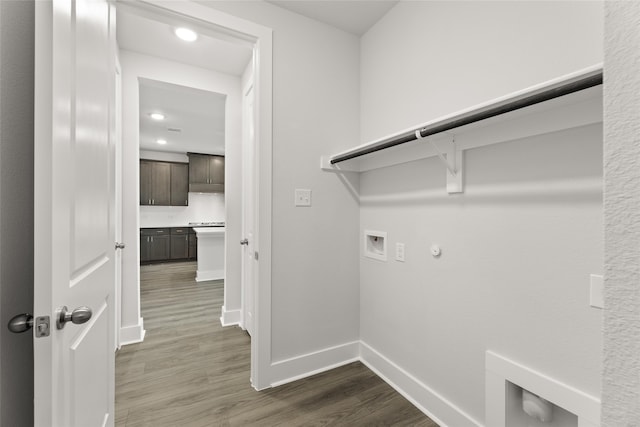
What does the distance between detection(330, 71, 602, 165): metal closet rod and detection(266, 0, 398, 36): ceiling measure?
1.01 meters

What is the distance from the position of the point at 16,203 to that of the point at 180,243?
6276 millimetres

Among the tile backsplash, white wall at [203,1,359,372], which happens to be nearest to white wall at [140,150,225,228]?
the tile backsplash

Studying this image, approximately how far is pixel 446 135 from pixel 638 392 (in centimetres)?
128

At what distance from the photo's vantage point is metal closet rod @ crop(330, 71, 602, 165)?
84cm

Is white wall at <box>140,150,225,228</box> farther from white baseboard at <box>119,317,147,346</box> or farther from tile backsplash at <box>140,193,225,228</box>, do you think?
white baseboard at <box>119,317,147,346</box>

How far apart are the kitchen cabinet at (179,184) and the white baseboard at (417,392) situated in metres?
5.98

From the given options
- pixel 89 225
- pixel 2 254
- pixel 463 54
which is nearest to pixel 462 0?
pixel 463 54

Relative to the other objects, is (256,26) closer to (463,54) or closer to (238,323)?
(463,54)

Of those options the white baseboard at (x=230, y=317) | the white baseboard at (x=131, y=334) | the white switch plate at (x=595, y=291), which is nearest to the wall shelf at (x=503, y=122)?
the white switch plate at (x=595, y=291)

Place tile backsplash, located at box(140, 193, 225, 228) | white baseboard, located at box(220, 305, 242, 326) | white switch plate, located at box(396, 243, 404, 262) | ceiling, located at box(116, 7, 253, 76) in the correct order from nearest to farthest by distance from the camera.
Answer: white switch plate, located at box(396, 243, 404, 262) < ceiling, located at box(116, 7, 253, 76) < white baseboard, located at box(220, 305, 242, 326) < tile backsplash, located at box(140, 193, 225, 228)

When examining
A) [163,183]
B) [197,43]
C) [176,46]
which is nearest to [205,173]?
[163,183]

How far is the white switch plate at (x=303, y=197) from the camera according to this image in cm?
197

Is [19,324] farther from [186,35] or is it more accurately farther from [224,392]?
[186,35]

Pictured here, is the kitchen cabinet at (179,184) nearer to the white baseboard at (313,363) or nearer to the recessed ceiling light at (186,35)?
the recessed ceiling light at (186,35)
